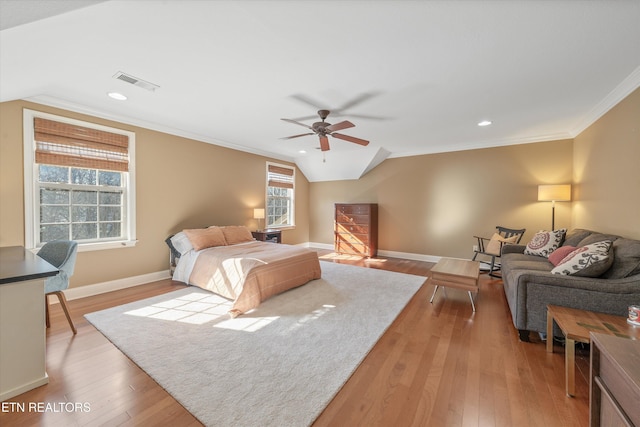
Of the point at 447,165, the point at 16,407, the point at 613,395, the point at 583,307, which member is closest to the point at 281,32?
the point at 613,395

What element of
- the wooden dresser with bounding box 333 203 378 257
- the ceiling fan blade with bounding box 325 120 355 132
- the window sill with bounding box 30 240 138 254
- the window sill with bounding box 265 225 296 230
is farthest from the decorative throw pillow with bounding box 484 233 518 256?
the window sill with bounding box 30 240 138 254

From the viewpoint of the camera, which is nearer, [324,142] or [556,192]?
[324,142]

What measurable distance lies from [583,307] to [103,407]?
3.62m

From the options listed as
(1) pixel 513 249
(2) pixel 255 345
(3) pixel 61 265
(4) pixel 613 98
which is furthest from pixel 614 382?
(3) pixel 61 265

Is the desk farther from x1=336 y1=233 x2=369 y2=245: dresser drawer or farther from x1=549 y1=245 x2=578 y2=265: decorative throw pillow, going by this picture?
x1=336 y1=233 x2=369 y2=245: dresser drawer

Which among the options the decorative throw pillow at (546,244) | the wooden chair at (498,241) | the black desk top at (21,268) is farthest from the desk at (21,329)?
the wooden chair at (498,241)

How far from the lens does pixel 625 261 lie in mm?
2141

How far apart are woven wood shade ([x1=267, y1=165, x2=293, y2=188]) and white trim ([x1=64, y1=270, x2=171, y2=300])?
124 inches

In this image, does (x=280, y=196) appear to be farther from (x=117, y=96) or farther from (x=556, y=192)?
(x=556, y=192)

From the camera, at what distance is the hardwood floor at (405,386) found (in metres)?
1.51

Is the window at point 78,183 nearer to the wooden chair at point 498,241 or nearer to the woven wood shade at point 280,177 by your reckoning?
the woven wood shade at point 280,177

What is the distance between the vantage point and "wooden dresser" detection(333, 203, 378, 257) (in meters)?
6.09

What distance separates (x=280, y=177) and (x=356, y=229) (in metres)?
2.43

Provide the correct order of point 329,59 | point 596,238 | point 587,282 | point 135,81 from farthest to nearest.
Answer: point 596,238 → point 135,81 → point 329,59 → point 587,282
